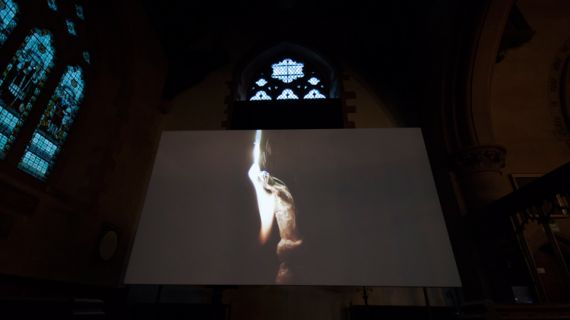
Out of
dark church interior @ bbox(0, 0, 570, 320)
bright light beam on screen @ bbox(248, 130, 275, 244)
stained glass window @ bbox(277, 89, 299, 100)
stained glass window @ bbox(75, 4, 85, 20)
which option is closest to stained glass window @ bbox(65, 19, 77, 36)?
dark church interior @ bbox(0, 0, 570, 320)

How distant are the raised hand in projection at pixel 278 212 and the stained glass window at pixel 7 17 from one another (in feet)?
8.40

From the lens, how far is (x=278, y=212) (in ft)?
10.4

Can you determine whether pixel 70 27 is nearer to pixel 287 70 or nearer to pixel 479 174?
pixel 287 70

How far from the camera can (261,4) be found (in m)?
5.85

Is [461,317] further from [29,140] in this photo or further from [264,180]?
[29,140]

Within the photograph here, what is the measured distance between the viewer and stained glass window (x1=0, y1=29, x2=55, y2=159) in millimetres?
2449

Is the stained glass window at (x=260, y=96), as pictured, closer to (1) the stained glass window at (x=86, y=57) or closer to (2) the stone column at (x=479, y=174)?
(1) the stained glass window at (x=86, y=57)

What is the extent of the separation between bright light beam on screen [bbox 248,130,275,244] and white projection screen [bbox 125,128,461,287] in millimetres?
11

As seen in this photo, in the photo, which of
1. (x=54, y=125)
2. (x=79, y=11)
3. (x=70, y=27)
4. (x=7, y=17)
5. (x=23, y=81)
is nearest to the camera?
(x=7, y=17)

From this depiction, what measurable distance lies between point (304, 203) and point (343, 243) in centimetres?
59

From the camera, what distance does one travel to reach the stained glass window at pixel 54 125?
269cm

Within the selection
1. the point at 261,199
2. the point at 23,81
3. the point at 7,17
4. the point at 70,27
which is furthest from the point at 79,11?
the point at 261,199

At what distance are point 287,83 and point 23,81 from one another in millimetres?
3784

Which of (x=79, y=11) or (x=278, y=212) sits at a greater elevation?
(x=79, y=11)
